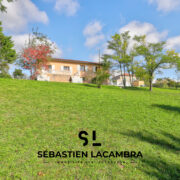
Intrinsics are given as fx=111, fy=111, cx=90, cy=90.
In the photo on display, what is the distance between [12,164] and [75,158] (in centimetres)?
139

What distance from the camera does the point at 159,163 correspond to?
9.50 feet

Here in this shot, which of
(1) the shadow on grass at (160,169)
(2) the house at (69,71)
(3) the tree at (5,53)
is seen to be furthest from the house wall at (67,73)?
(1) the shadow on grass at (160,169)

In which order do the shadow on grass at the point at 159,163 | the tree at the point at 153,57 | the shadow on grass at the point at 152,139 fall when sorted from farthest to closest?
the tree at the point at 153,57, the shadow on grass at the point at 152,139, the shadow on grass at the point at 159,163

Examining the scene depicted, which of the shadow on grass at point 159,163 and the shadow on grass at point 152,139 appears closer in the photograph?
the shadow on grass at point 159,163

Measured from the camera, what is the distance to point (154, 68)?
21.4 metres

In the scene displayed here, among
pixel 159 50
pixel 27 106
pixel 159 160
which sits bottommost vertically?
pixel 159 160

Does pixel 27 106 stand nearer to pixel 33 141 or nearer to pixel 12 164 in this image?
pixel 33 141

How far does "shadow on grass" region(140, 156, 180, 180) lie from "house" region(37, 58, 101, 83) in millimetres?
23837

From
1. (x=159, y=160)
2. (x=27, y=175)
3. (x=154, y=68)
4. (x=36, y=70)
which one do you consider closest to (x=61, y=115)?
(x=27, y=175)

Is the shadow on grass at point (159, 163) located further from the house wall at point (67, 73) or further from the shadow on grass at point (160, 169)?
the house wall at point (67, 73)

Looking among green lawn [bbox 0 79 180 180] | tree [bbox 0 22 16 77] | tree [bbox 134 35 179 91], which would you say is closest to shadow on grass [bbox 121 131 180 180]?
green lawn [bbox 0 79 180 180]

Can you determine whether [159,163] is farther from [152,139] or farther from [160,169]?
[152,139]

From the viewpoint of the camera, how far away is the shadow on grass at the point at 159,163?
2536mm

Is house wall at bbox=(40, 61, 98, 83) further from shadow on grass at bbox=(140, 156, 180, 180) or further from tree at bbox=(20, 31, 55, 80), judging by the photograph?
shadow on grass at bbox=(140, 156, 180, 180)
